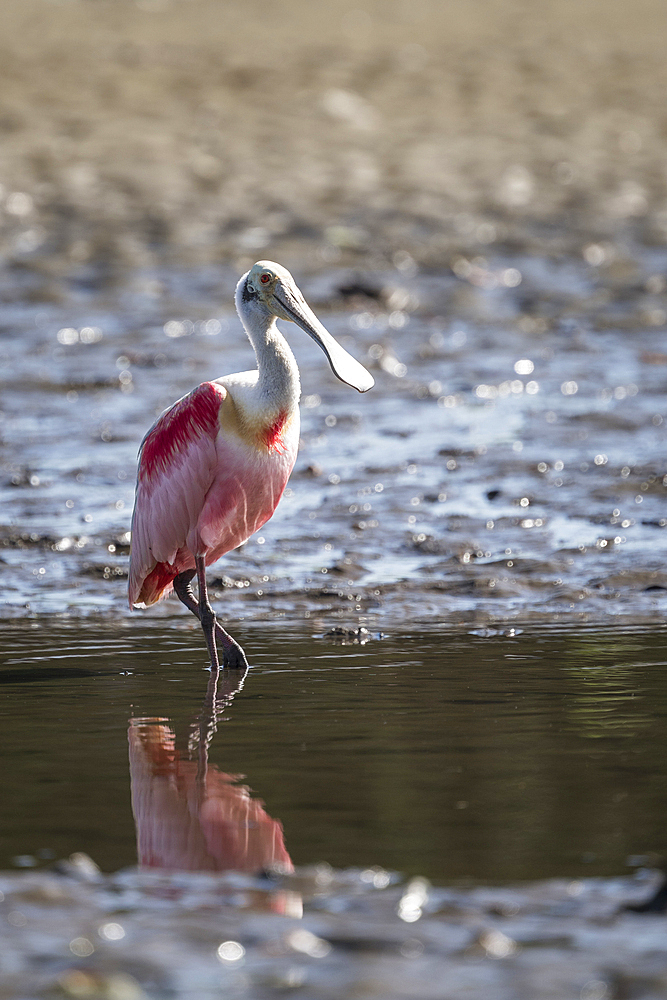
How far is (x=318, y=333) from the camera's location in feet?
24.2

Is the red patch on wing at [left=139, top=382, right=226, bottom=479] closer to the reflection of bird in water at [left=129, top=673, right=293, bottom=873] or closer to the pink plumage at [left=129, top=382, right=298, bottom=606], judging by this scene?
the pink plumage at [left=129, top=382, right=298, bottom=606]

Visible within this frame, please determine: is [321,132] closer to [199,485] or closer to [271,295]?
[271,295]

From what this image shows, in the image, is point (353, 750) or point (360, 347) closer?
point (353, 750)

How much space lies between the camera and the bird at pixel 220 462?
685cm

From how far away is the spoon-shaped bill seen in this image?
7.15 metres

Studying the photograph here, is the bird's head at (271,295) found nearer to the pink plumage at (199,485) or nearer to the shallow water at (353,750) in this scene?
the pink plumage at (199,485)

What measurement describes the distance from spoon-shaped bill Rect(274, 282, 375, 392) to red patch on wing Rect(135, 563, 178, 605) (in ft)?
3.68

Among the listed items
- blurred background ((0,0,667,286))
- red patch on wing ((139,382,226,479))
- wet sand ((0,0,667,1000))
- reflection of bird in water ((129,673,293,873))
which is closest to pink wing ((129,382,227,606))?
red patch on wing ((139,382,226,479))

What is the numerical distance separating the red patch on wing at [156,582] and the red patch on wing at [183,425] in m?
0.40

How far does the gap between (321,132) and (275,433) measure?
40.8 feet

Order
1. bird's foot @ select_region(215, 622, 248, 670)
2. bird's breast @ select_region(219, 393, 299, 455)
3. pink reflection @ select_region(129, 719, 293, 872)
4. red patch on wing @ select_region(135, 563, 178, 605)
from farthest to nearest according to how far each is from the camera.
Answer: red patch on wing @ select_region(135, 563, 178, 605) < bird's breast @ select_region(219, 393, 299, 455) < bird's foot @ select_region(215, 622, 248, 670) < pink reflection @ select_region(129, 719, 293, 872)

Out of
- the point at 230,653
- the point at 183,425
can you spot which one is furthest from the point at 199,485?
the point at 230,653

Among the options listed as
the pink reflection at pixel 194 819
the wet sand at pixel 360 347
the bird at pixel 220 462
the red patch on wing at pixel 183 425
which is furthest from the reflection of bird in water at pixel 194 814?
the red patch on wing at pixel 183 425

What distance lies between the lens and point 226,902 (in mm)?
3713
